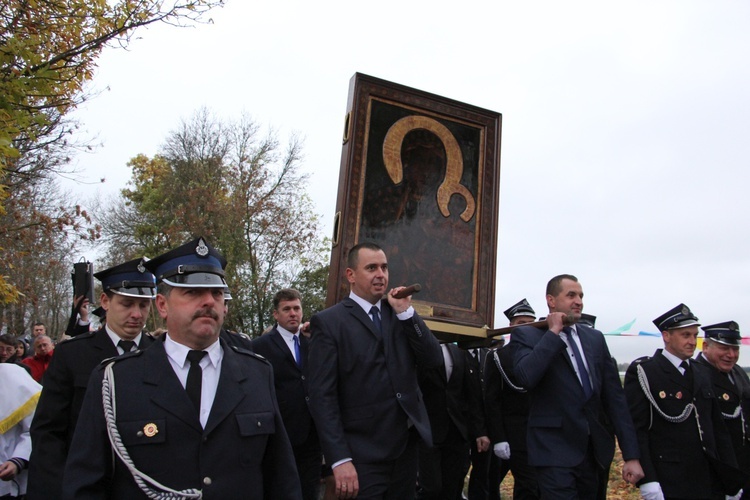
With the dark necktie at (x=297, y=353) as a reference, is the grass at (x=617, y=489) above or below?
below

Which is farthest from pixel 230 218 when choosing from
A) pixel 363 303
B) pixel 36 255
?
pixel 363 303

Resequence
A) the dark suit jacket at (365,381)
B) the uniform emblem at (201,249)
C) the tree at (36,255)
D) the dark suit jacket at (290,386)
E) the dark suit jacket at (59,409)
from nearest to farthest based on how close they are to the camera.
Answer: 1. the uniform emblem at (201,249)
2. the dark suit jacket at (59,409)
3. the dark suit jacket at (365,381)
4. the dark suit jacket at (290,386)
5. the tree at (36,255)

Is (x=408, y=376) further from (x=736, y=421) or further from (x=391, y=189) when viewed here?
(x=736, y=421)

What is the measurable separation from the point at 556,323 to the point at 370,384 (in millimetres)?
1563

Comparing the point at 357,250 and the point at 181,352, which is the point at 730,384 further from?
the point at 181,352

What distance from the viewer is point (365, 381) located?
198 inches

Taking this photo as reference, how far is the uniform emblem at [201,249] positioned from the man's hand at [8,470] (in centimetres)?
239

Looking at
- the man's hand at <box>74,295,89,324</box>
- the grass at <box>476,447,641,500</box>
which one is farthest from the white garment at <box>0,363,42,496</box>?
the grass at <box>476,447,641,500</box>

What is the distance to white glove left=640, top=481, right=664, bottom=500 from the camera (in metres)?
5.71

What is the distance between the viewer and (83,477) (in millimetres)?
2941

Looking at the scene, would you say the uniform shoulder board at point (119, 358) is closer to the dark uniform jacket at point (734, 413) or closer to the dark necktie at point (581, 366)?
the dark necktie at point (581, 366)

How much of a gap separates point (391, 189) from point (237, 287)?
74.7 feet

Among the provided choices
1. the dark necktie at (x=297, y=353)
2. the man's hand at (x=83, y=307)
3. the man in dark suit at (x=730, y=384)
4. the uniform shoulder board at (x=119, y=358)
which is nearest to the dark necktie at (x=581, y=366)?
the man in dark suit at (x=730, y=384)

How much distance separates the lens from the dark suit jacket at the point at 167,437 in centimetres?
299
